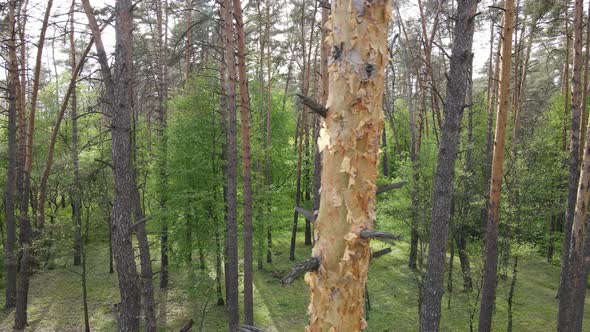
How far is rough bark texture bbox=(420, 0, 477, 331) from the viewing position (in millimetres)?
6184

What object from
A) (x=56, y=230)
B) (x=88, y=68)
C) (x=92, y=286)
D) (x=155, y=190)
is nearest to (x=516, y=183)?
(x=155, y=190)

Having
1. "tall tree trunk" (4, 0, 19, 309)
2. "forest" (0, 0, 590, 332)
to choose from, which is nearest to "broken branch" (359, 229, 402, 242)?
"forest" (0, 0, 590, 332)

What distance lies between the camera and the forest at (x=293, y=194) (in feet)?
6.98

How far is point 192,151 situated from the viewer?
13.5 meters

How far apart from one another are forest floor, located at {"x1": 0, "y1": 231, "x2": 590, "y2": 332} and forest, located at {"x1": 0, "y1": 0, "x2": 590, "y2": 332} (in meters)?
0.10

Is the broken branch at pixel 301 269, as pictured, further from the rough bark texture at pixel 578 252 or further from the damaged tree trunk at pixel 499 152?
the rough bark texture at pixel 578 252

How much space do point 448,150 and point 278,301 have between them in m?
10.8

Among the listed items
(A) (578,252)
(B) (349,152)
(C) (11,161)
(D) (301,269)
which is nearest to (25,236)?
(C) (11,161)

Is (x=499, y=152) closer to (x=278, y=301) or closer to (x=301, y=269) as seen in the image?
(x=301, y=269)

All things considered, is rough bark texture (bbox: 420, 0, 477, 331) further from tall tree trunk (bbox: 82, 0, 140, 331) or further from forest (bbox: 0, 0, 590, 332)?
tall tree trunk (bbox: 82, 0, 140, 331)

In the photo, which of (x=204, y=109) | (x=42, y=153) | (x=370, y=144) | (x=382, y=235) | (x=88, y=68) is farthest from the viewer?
(x=88, y=68)

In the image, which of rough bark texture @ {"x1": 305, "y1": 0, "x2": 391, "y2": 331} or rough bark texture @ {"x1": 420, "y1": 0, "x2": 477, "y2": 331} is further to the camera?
rough bark texture @ {"x1": 420, "y1": 0, "x2": 477, "y2": 331}

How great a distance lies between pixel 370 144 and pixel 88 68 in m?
36.1

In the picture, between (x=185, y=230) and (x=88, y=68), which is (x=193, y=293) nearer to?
(x=185, y=230)
